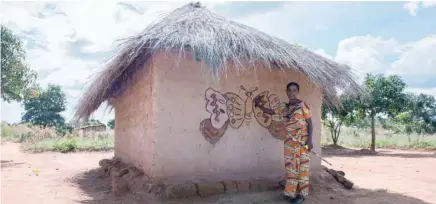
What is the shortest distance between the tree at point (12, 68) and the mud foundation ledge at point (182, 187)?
6291mm

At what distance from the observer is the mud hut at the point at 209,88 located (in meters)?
5.00

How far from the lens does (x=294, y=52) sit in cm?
554

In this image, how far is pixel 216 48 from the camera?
4695 mm

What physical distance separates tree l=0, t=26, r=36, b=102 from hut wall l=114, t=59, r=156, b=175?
155 inches

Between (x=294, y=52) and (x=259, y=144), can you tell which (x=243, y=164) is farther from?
(x=294, y=52)

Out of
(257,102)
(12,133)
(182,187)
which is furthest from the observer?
(12,133)

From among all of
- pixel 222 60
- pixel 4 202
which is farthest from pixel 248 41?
pixel 4 202

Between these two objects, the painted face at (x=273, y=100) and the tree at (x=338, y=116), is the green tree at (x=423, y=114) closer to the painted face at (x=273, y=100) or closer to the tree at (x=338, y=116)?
the tree at (x=338, y=116)

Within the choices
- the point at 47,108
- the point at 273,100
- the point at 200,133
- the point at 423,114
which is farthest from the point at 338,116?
the point at 47,108

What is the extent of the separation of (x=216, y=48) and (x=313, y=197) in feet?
8.89

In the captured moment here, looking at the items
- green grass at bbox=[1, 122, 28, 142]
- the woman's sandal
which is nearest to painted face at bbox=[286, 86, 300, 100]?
the woman's sandal

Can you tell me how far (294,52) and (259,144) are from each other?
1588 mm

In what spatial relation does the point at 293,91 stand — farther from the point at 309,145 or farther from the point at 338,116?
the point at 338,116

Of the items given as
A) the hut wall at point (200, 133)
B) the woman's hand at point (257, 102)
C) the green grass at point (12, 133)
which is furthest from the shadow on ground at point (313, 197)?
the green grass at point (12, 133)
